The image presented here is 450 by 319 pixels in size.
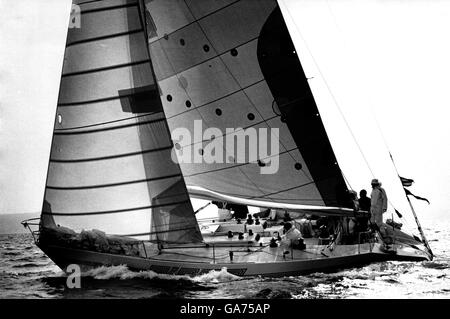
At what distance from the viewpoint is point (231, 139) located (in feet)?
56.0

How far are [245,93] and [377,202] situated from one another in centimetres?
405

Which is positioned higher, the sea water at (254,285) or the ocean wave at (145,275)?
the ocean wave at (145,275)

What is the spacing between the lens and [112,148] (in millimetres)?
15531

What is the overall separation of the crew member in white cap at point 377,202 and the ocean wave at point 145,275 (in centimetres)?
359

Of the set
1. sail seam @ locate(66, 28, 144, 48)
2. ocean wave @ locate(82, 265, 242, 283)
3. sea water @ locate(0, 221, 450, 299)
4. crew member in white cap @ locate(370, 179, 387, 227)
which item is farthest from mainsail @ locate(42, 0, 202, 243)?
crew member in white cap @ locate(370, 179, 387, 227)

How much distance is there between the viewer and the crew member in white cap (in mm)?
15945

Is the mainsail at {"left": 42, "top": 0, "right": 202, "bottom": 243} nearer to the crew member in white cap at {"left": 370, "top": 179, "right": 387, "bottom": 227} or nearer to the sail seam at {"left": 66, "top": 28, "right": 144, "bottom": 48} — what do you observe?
the sail seam at {"left": 66, "top": 28, "right": 144, "bottom": 48}

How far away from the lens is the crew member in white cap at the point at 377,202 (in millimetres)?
15945

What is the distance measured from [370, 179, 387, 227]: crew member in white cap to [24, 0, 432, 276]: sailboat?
31 centimetres

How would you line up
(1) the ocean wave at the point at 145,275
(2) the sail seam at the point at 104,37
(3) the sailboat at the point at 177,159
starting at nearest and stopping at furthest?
1. (1) the ocean wave at the point at 145,275
2. (3) the sailboat at the point at 177,159
3. (2) the sail seam at the point at 104,37

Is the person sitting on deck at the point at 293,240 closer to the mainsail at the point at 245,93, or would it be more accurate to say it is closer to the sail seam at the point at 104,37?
the mainsail at the point at 245,93

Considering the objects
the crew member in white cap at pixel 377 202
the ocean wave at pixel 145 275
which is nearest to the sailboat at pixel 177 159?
the ocean wave at pixel 145 275
